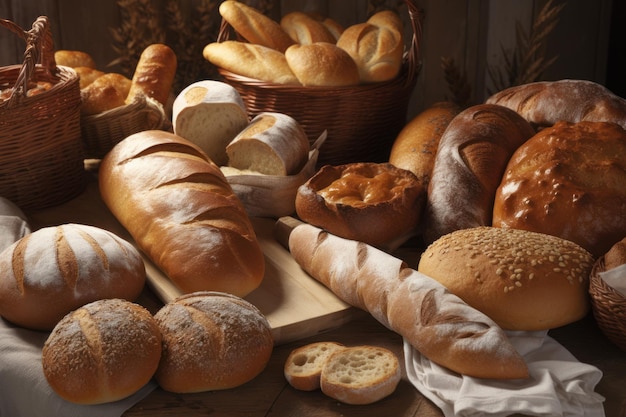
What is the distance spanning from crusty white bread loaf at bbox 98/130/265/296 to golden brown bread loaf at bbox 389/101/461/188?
1.78 ft

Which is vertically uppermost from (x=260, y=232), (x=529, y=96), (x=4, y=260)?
(x=529, y=96)

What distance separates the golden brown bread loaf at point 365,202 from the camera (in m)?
1.83

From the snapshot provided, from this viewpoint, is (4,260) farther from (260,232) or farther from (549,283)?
(549,283)

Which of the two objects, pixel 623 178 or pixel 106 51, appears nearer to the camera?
pixel 623 178

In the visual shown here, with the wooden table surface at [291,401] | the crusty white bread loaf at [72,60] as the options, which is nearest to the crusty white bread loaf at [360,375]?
the wooden table surface at [291,401]

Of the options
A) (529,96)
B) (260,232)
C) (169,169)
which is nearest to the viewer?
(169,169)

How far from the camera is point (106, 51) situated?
327cm

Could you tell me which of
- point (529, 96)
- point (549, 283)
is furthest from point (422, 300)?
point (529, 96)

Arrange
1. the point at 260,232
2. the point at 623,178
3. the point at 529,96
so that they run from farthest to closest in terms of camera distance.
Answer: the point at 529,96, the point at 260,232, the point at 623,178

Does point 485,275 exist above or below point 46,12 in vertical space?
below

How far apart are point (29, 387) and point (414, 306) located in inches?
29.1

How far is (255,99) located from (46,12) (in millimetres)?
1246

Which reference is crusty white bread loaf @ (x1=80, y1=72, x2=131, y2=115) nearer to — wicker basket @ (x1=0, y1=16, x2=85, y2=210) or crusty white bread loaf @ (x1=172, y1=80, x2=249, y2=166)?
wicker basket @ (x1=0, y1=16, x2=85, y2=210)

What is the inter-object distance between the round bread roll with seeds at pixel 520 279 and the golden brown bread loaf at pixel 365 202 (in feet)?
0.86
